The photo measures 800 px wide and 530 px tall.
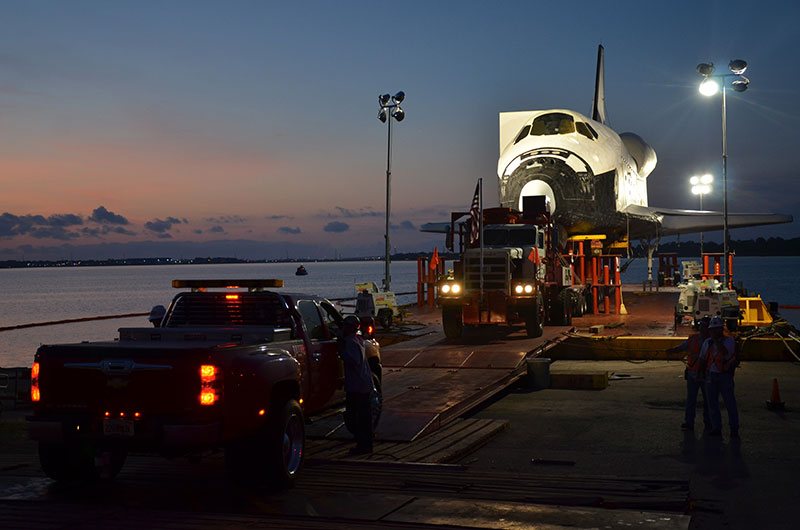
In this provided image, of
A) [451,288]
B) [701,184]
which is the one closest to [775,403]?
[451,288]

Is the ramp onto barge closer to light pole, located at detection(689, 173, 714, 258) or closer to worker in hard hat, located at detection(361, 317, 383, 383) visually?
worker in hard hat, located at detection(361, 317, 383, 383)

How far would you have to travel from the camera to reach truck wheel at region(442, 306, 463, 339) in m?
22.1

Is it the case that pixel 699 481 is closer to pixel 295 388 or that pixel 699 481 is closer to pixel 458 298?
pixel 295 388

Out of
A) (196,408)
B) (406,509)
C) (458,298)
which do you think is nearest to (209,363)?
(196,408)

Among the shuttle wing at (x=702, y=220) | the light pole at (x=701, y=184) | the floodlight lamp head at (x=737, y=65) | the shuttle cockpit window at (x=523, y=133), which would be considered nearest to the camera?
the floodlight lamp head at (x=737, y=65)

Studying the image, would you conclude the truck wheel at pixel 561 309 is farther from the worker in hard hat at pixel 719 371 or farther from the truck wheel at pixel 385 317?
the worker in hard hat at pixel 719 371

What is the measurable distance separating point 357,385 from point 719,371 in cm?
514

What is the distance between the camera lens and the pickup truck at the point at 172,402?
22.9 feet

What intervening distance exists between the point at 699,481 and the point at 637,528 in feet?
10.1

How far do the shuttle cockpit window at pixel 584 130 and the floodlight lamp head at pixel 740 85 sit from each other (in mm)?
6389

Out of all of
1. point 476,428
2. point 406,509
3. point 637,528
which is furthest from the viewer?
point 476,428

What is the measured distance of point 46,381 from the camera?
287 inches

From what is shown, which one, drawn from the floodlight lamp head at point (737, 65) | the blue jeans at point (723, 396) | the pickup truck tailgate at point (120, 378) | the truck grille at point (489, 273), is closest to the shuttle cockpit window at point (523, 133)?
the floodlight lamp head at point (737, 65)

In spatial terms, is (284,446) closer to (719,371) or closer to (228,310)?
(228,310)
